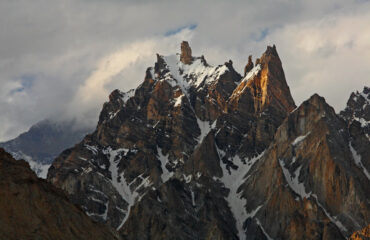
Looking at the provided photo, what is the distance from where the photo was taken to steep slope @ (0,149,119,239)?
138 meters

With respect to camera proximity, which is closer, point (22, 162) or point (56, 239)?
point (56, 239)

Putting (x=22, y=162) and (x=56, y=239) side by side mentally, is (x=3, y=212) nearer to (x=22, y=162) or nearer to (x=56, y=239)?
(x=56, y=239)

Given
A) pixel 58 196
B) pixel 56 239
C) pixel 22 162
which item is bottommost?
pixel 56 239

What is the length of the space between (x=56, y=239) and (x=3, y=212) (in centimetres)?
1168

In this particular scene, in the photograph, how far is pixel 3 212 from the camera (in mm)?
140000

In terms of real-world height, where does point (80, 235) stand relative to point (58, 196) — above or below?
below

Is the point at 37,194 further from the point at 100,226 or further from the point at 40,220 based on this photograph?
the point at 100,226

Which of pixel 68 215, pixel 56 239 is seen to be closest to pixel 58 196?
pixel 68 215

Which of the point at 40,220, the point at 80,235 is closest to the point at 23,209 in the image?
the point at 40,220

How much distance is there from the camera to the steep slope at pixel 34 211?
138m

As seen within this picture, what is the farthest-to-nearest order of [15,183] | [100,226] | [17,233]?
[100,226]
[15,183]
[17,233]

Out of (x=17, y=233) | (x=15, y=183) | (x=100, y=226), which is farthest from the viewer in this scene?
(x=100, y=226)

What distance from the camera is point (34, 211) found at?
474ft

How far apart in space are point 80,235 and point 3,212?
1729 centimetres
